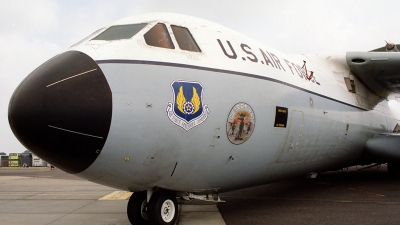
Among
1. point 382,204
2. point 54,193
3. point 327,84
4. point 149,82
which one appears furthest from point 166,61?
point 54,193

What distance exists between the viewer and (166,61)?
15.2 feet

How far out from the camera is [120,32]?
5.04 metres

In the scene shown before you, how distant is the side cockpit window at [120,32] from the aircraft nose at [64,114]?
878 mm

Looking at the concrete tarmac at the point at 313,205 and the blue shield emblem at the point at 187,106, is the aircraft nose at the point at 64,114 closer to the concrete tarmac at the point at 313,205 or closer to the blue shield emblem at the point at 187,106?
the blue shield emblem at the point at 187,106

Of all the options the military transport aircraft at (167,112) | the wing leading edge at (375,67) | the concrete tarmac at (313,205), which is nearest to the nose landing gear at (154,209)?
the military transport aircraft at (167,112)

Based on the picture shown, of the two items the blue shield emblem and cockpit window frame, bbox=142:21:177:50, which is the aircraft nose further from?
cockpit window frame, bbox=142:21:177:50

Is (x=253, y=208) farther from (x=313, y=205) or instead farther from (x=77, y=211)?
(x=77, y=211)

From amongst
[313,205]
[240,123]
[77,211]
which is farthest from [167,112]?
[313,205]

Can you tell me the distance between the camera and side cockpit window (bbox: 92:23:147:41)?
16.1ft

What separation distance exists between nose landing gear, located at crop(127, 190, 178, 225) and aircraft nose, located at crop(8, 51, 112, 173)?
1166 millimetres

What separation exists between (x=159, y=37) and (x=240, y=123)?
170 centimetres

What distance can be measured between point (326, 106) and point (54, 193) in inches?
335

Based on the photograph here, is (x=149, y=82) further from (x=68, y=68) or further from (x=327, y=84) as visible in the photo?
(x=327, y=84)

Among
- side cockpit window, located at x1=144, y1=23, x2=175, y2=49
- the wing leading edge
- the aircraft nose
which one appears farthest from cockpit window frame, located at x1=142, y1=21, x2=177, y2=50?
the wing leading edge
